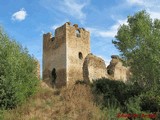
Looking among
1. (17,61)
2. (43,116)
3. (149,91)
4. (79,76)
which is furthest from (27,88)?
(79,76)

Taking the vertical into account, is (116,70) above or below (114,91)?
above

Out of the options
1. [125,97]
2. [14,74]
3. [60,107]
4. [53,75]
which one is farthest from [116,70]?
[14,74]

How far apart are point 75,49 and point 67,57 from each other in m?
1.65

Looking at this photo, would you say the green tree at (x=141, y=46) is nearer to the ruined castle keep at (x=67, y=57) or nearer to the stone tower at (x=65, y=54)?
the ruined castle keep at (x=67, y=57)

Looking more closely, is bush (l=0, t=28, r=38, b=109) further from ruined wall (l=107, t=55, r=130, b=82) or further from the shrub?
ruined wall (l=107, t=55, r=130, b=82)

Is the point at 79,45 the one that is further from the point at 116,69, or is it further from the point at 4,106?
the point at 4,106

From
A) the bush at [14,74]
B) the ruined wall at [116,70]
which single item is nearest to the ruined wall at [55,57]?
the ruined wall at [116,70]

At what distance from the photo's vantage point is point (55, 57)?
3631 cm

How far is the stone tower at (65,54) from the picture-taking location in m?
34.7

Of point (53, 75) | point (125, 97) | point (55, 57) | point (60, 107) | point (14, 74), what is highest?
point (55, 57)

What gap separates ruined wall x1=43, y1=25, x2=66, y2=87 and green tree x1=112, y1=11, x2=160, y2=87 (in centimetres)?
918

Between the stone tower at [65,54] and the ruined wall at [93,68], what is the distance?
14.1 ft

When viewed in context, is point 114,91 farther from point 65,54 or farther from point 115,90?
point 65,54

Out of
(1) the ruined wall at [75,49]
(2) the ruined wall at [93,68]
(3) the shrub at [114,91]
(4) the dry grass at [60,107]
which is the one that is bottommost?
(4) the dry grass at [60,107]
